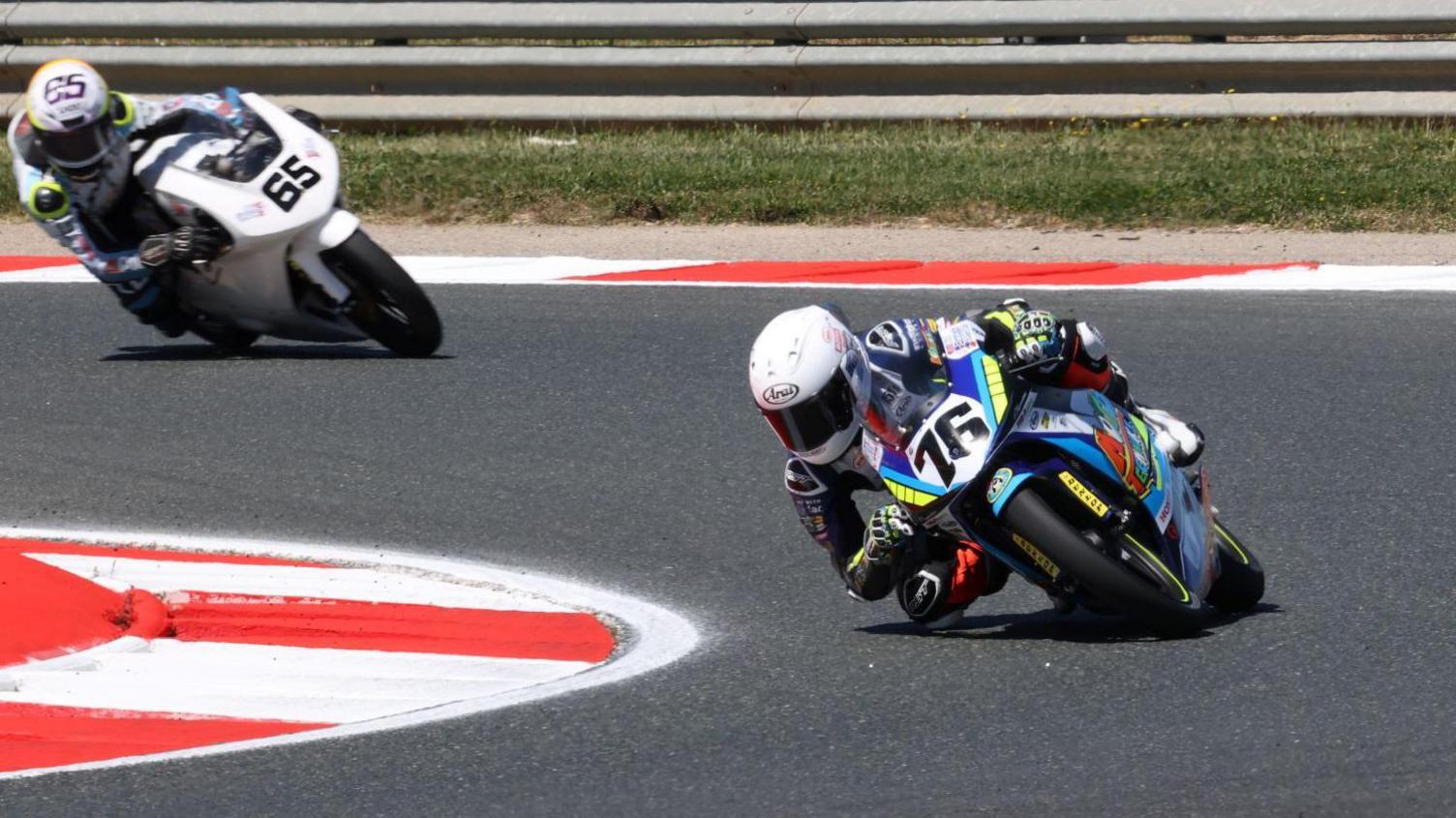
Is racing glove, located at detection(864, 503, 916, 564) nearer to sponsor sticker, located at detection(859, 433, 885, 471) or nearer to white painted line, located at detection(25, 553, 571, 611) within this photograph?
sponsor sticker, located at detection(859, 433, 885, 471)

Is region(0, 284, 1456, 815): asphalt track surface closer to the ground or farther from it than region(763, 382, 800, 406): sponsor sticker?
closer to the ground

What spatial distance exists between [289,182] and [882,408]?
4.67m

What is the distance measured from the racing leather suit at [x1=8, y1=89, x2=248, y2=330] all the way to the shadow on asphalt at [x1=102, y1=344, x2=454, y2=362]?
16.1 inches

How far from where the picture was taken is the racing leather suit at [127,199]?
9.30 metres

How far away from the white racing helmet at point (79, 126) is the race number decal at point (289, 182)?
59 centimetres

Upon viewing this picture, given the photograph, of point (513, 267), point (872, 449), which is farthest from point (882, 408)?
point (513, 267)

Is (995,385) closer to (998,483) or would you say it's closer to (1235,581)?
(998,483)

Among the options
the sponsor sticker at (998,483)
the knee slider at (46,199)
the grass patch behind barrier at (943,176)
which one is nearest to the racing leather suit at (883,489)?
the sponsor sticker at (998,483)

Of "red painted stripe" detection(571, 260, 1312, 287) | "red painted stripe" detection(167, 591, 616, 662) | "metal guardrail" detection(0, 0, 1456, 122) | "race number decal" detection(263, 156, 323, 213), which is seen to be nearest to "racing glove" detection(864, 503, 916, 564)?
"red painted stripe" detection(167, 591, 616, 662)

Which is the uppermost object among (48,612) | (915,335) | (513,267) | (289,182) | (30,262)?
(915,335)

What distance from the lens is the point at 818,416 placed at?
5305mm

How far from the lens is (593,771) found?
4.84 m

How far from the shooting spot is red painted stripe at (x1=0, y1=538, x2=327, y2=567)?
22.3 ft

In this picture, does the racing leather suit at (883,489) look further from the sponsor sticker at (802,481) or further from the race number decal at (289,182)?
the race number decal at (289,182)
